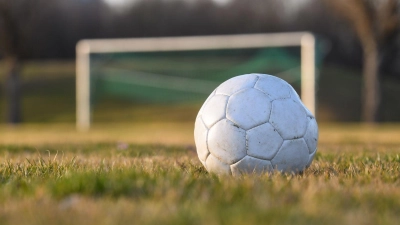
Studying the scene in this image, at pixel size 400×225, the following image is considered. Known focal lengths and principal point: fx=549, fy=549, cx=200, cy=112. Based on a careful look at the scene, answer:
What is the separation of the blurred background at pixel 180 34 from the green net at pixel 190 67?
0.72m

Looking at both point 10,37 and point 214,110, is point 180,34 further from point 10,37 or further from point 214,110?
point 214,110

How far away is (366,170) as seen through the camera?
3.46 meters

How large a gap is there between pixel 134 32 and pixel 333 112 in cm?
2418

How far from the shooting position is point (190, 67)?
2062cm

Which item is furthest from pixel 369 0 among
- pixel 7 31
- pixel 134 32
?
pixel 134 32

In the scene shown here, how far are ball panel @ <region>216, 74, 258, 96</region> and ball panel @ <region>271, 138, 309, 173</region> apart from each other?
47cm

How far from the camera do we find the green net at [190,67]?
20.2 metres

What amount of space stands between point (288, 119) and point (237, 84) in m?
0.42

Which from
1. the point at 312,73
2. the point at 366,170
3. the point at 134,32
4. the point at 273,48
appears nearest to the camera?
the point at 366,170

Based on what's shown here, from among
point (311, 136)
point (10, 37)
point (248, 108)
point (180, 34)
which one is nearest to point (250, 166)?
point (248, 108)

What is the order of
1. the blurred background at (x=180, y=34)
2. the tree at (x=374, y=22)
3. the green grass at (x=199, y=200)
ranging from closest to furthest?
the green grass at (x=199, y=200) → the tree at (x=374, y=22) → the blurred background at (x=180, y=34)

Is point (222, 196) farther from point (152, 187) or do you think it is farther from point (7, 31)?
point (7, 31)

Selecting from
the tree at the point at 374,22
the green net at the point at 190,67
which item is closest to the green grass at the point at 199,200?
the green net at the point at 190,67

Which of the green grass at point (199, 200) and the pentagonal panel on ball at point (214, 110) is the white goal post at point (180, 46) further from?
the green grass at point (199, 200)
